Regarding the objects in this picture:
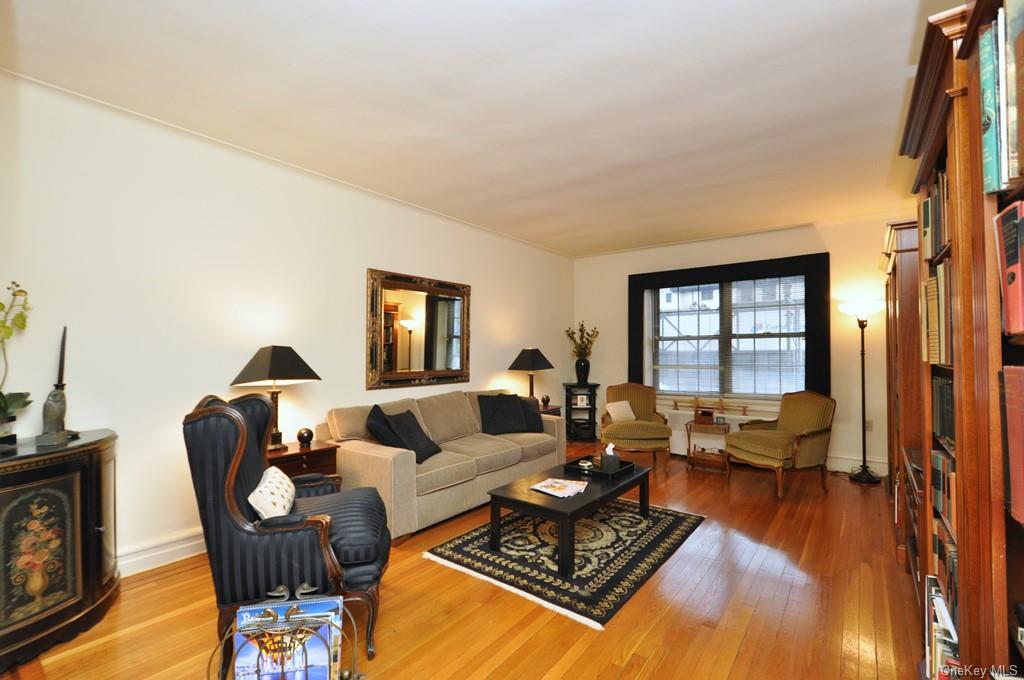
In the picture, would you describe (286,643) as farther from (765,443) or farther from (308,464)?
(765,443)

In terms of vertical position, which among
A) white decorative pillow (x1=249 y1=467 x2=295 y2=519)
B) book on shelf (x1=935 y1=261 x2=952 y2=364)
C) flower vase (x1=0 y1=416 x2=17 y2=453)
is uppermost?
book on shelf (x1=935 y1=261 x2=952 y2=364)

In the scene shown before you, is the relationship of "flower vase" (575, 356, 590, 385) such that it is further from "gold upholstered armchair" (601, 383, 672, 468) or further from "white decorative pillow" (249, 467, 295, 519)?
"white decorative pillow" (249, 467, 295, 519)

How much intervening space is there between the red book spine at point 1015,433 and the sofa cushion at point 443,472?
9.71 feet

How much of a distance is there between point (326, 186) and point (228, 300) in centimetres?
122

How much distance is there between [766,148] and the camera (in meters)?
3.14

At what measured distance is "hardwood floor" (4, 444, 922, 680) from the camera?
1925 mm

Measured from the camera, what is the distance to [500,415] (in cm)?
475

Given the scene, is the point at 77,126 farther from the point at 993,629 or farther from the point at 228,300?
the point at 993,629

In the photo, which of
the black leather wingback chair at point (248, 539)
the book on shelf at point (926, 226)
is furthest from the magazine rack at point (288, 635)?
the book on shelf at point (926, 226)

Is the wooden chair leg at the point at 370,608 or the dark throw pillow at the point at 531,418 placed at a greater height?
the dark throw pillow at the point at 531,418

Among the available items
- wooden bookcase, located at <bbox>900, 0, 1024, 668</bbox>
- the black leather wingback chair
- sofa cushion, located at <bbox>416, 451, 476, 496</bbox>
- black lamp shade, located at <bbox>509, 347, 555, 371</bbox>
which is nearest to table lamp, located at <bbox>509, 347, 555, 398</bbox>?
black lamp shade, located at <bbox>509, 347, 555, 371</bbox>

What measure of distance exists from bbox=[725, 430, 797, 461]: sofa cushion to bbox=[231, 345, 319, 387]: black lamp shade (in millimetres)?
3818

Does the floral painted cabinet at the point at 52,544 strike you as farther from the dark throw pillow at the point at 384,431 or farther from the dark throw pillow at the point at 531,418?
→ the dark throw pillow at the point at 531,418

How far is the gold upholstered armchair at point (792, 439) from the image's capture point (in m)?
4.16
